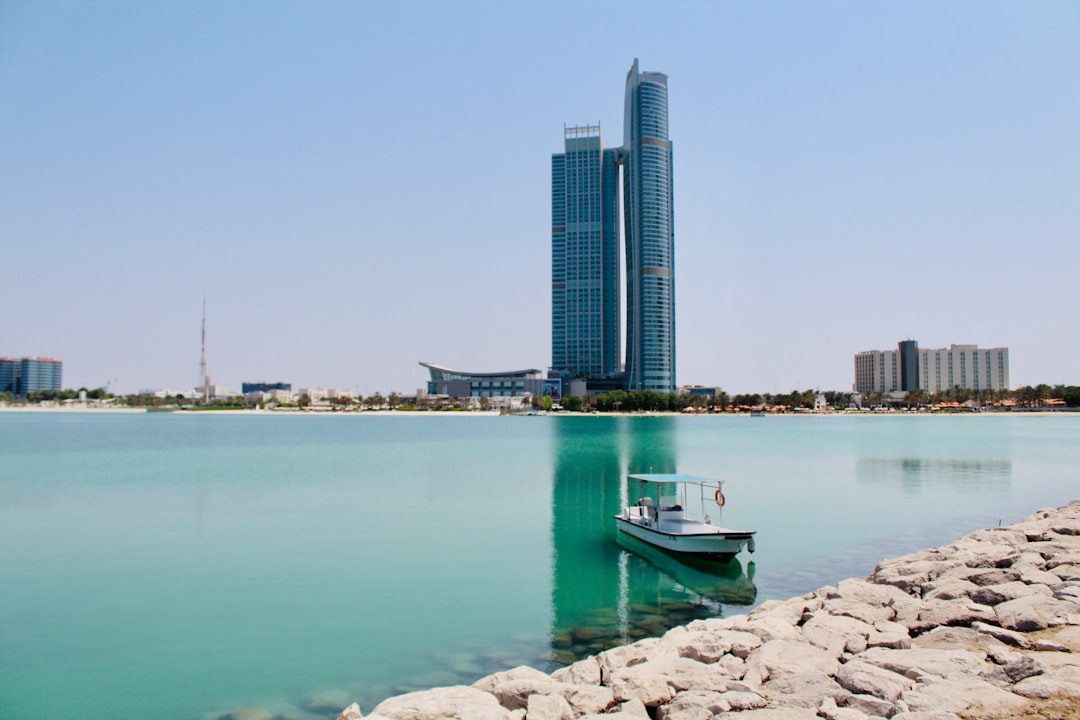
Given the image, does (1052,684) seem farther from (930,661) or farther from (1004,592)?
(1004,592)

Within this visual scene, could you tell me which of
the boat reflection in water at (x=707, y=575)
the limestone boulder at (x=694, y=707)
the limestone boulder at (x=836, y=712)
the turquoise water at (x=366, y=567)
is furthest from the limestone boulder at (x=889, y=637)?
the boat reflection in water at (x=707, y=575)

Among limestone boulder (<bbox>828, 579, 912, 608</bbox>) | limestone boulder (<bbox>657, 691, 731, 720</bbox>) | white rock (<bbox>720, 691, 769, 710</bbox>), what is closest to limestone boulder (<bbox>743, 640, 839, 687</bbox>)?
white rock (<bbox>720, 691, 769, 710</bbox>)

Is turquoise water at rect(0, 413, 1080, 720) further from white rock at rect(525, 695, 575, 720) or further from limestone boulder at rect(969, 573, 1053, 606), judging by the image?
limestone boulder at rect(969, 573, 1053, 606)

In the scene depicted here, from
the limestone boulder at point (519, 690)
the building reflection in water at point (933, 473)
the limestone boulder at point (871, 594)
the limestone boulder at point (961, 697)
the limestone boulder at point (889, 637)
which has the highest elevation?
the limestone boulder at point (961, 697)

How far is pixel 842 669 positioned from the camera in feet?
36.5

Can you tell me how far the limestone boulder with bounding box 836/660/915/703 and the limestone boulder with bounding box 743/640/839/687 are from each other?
511 millimetres

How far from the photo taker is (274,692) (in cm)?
1498

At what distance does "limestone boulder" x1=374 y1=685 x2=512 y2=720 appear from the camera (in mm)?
10352

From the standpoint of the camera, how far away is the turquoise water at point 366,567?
16.2 meters

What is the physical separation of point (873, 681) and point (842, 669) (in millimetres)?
869

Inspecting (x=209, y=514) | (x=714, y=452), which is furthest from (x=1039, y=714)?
(x=714, y=452)

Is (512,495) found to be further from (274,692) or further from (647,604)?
(274,692)

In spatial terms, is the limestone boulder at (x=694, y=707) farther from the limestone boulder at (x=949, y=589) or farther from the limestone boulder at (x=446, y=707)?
the limestone boulder at (x=949, y=589)

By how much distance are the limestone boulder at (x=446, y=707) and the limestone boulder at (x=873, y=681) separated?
16.2 feet
